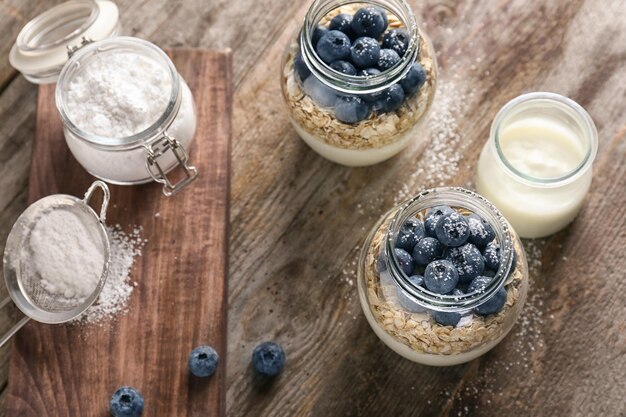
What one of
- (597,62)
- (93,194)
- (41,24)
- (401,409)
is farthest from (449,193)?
(41,24)

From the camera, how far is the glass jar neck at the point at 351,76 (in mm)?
1337

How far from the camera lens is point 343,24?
140 cm

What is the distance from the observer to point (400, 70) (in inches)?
53.1

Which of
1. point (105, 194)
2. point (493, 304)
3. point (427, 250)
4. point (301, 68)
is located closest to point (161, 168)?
point (105, 194)

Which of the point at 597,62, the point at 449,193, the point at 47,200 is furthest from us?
the point at 597,62

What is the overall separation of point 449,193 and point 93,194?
643 millimetres

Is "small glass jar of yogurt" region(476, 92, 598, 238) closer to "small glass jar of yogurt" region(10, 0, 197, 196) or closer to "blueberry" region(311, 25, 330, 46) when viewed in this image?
"blueberry" region(311, 25, 330, 46)

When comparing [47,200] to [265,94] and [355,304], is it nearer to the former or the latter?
[265,94]

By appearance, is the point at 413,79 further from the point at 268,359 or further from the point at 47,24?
the point at 47,24

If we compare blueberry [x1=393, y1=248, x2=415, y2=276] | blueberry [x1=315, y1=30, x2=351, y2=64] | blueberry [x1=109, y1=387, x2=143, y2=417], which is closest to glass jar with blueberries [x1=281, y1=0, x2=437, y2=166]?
blueberry [x1=315, y1=30, x2=351, y2=64]

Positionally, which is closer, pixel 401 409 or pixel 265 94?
pixel 401 409

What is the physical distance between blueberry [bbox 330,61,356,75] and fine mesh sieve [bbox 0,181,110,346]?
44cm

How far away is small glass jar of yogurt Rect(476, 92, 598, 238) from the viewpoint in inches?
58.0

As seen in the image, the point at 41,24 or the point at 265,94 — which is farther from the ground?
the point at 41,24
